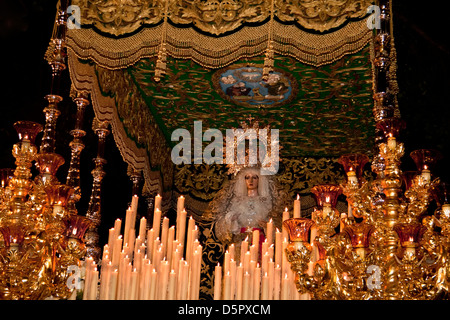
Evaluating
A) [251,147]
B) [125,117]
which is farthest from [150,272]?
[251,147]

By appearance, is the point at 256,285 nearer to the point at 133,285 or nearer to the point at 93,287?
the point at 133,285

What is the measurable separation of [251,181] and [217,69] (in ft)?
4.57

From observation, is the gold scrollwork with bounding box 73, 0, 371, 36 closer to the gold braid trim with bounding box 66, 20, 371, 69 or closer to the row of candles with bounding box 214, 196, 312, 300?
the gold braid trim with bounding box 66, 20, 371, 69

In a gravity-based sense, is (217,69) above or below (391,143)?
above

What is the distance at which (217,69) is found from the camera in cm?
519

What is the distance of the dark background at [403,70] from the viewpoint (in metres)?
3.67

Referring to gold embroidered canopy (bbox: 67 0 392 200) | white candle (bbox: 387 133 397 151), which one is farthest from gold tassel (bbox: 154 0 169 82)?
white candle (bbox: 387 133 397 151)

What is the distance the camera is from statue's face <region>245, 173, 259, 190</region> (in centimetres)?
609

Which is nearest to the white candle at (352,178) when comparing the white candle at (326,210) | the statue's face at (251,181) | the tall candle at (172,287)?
the white candle at (326,210)

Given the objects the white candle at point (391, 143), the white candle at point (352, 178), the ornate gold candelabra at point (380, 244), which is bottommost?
the ornate gold candelabra at point (380, 244)

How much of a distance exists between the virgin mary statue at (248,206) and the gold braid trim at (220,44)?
2.08 meters

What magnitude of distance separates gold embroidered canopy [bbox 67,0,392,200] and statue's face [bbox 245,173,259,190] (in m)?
0.56

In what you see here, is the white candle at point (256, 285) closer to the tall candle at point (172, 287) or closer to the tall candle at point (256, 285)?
the tall candle at point (256, 285)
